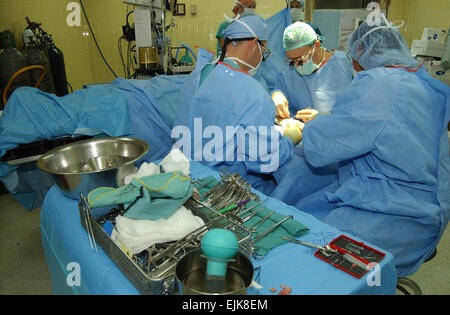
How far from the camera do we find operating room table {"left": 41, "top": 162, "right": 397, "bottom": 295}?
0.92 metres

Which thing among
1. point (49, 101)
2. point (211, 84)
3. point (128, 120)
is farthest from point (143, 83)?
point (211, 84)

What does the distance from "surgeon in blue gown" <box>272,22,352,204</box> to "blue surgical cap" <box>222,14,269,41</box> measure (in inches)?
23.8

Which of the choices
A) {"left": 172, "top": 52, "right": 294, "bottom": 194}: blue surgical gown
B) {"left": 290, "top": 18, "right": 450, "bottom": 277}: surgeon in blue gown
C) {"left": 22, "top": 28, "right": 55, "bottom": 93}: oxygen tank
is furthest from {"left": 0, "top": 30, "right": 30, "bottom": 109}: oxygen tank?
{"left": 290, "top": 18, "right": 450, "bottom": 277}: surgeon in blue gown

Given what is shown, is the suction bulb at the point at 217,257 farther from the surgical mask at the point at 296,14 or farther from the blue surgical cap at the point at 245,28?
the surgical mask at the point at 296,14

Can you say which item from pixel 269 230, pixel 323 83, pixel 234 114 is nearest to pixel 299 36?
pixel 323 83

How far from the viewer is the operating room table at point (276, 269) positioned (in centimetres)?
92

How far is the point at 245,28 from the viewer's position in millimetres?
2033

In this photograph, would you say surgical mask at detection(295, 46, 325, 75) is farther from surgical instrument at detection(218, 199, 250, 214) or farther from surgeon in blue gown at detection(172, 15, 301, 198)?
surgical instrument at detection(218, 199, 250, 214)

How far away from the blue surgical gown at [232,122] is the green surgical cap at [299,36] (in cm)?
93

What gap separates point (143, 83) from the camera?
9.52 feet

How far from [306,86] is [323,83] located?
0.60 ft

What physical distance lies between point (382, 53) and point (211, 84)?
993mm

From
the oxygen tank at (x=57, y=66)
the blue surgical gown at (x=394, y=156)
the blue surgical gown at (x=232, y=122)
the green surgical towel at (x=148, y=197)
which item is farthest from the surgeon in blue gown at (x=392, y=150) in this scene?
the oxygen tank at (x=57, y=66)
